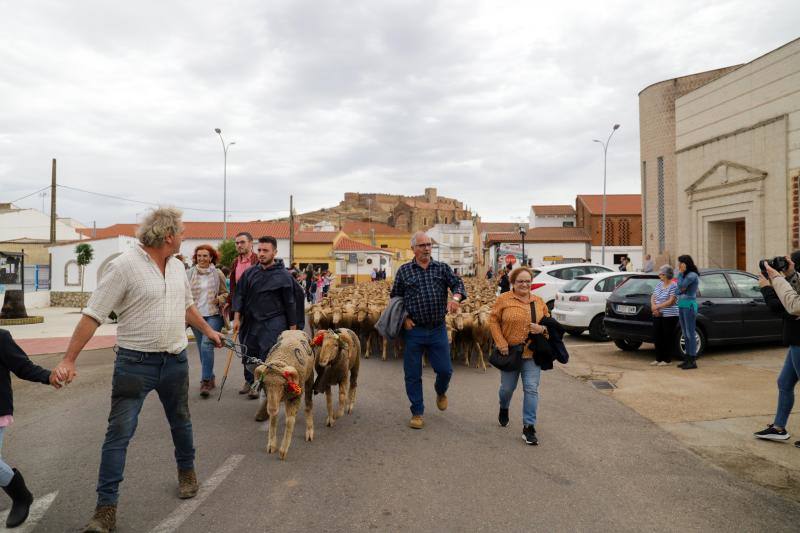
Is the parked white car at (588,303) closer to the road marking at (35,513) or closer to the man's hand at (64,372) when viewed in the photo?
the road marking at (35,513)

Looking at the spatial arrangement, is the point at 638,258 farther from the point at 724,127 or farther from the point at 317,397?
the point at 317,397

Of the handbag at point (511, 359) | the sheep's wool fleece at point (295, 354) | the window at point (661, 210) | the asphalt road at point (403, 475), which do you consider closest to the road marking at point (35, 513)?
the asphalt road at point (403, 475)

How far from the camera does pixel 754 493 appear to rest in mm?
4012

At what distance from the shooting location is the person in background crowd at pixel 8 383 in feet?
10.6

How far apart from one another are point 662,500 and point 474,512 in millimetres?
1426

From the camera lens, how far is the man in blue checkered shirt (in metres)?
5.62

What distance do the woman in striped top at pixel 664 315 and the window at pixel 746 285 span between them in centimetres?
178

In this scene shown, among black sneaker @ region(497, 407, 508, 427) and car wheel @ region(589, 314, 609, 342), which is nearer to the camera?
black sneaker @ region(497, 407, 508, 427)

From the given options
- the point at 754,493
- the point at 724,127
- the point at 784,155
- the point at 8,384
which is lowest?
the point at 754,493

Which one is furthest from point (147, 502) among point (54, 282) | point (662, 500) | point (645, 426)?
point (54, 282)

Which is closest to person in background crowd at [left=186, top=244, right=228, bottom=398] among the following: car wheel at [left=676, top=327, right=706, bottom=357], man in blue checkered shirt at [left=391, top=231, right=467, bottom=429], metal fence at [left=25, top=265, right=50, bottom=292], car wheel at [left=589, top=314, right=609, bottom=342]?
man in blue checkered shirt at [left=391, top=231, right=467, bottom=429]

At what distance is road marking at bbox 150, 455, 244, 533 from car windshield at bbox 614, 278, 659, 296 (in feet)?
26.2

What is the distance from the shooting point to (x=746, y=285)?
10070 mm

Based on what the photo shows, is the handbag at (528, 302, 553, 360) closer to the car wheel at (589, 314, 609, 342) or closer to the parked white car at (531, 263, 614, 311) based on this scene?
the car wheel at (589, 314, 609, 342)
